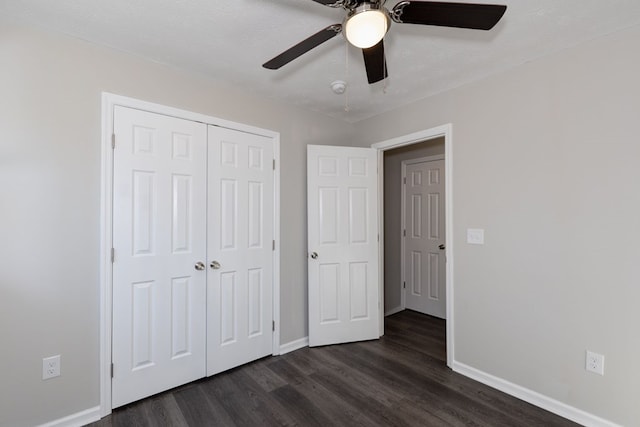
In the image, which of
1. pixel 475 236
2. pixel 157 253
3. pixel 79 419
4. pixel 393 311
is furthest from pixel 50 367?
pixel 393 311

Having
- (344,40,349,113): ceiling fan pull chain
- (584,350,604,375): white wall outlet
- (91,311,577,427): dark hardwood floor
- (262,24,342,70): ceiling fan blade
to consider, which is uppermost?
(344,40,349,113): ceiling fan pull chain

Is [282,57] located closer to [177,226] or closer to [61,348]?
[177,226]

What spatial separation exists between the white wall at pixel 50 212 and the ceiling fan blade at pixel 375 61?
1.61 metres

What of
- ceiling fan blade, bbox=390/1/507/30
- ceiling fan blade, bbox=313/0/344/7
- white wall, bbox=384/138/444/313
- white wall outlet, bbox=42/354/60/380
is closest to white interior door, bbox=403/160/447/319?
white wall, bbox=384/138/444/313

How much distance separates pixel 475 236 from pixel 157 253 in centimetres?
250

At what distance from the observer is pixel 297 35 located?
188cm

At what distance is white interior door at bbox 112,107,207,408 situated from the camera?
2039 mm

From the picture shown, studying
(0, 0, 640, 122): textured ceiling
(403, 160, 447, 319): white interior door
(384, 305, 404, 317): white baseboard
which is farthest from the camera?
(384, 305, 404, 317): white baseboard

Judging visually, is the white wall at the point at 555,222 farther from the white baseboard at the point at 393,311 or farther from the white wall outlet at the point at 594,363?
the white baseboard at the point at 393,311

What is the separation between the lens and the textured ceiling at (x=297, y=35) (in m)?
1.63

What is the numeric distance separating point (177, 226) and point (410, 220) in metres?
3.09

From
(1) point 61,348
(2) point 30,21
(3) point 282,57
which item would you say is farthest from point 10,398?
(3) point 282,57

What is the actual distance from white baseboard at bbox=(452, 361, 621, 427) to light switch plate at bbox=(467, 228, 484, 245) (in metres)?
1.04

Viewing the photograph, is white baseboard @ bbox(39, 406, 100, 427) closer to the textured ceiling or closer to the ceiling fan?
the textured ceiling
